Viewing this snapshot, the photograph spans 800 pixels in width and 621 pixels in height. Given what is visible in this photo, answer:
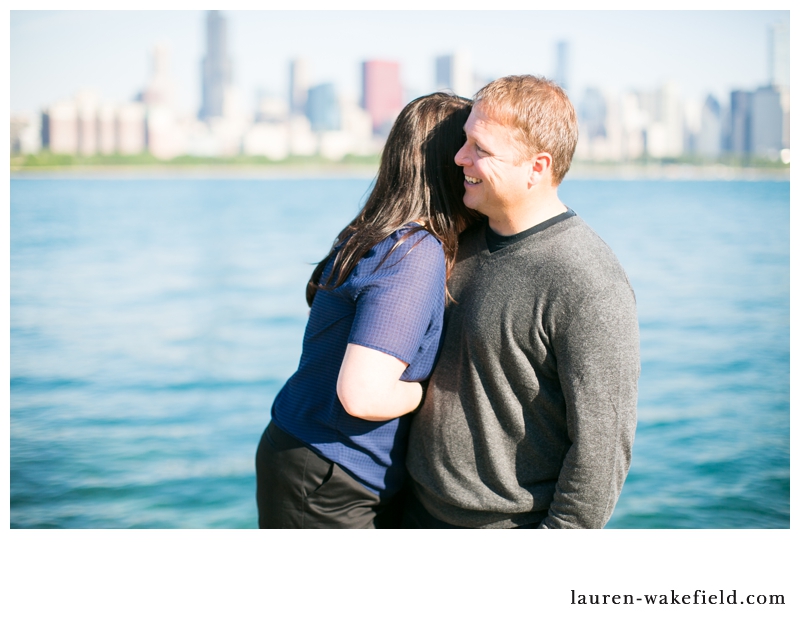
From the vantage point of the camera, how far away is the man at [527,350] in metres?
1.63

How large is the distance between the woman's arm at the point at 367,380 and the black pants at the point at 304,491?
0.28 metres

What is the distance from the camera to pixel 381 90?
74750 millimetres

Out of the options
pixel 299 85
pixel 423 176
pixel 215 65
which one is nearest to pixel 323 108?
pixel 299 85

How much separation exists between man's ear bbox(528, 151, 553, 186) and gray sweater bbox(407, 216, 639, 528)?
0.12 m

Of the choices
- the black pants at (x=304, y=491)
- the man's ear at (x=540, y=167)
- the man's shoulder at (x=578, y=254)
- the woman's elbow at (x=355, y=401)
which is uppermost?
the man's ear at (x=540, y=167)

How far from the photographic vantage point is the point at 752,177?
71250 mm

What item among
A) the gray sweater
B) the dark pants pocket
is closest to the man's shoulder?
the gray sweater

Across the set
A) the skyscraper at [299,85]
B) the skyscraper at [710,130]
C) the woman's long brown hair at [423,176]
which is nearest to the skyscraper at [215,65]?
the skyscraper at [299,85]

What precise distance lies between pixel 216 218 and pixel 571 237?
128 feet

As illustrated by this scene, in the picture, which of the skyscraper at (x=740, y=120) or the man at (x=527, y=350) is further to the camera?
the skyscraper at (x=740, y=120)

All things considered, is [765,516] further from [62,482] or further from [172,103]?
[172,103]

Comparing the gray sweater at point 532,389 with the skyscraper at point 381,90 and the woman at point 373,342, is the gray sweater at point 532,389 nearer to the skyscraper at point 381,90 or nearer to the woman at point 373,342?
the woman at point 373,342

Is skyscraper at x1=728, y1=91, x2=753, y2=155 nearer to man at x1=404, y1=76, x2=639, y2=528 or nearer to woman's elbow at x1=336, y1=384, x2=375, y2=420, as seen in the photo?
man at x1=404, y1=76, x2=639, y2=528
